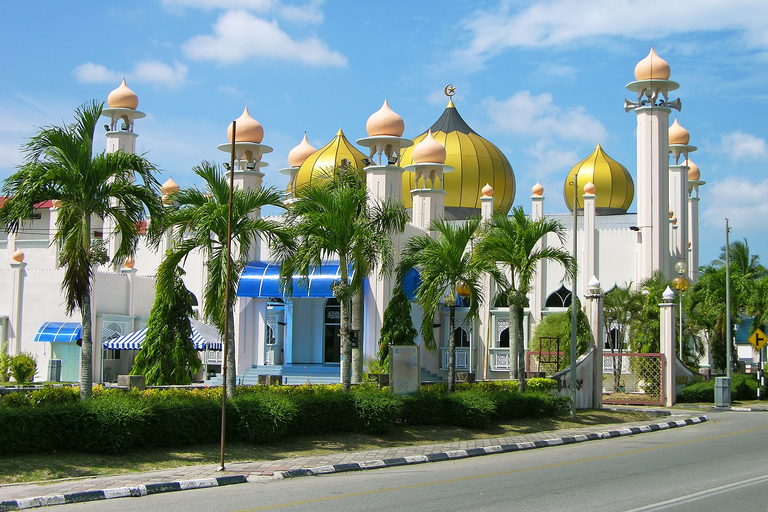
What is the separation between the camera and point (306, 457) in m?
14.7

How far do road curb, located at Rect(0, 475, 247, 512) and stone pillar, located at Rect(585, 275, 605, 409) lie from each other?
15.5 metres

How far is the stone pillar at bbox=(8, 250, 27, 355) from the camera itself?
31.8 meters

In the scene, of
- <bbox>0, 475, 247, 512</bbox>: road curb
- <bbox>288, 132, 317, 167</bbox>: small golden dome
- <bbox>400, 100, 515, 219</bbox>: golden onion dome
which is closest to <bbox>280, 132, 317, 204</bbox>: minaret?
<bbox>288, 132, 317, 167</bbox>: small golden dome

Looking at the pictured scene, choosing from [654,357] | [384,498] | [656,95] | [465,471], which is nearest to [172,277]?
[465,471]

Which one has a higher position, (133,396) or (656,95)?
(656,95)

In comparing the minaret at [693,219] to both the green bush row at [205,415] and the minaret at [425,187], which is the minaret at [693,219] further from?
the green bush row at [205,415]

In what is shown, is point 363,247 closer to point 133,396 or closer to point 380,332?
point 133,396

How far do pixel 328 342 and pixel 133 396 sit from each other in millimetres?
19530

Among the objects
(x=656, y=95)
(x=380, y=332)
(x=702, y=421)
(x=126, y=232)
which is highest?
(x=656, y=95)

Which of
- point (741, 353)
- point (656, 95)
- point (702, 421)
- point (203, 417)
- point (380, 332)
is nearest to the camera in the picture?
point (203, 417)

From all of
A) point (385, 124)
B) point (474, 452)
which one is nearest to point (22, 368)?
point (385, 124)

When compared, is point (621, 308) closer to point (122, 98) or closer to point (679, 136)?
point (679, 136)

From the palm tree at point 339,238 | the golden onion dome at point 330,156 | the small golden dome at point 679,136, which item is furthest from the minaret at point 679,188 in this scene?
the palm tree at point 339,238

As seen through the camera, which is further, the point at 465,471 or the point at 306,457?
the point at 306,457
